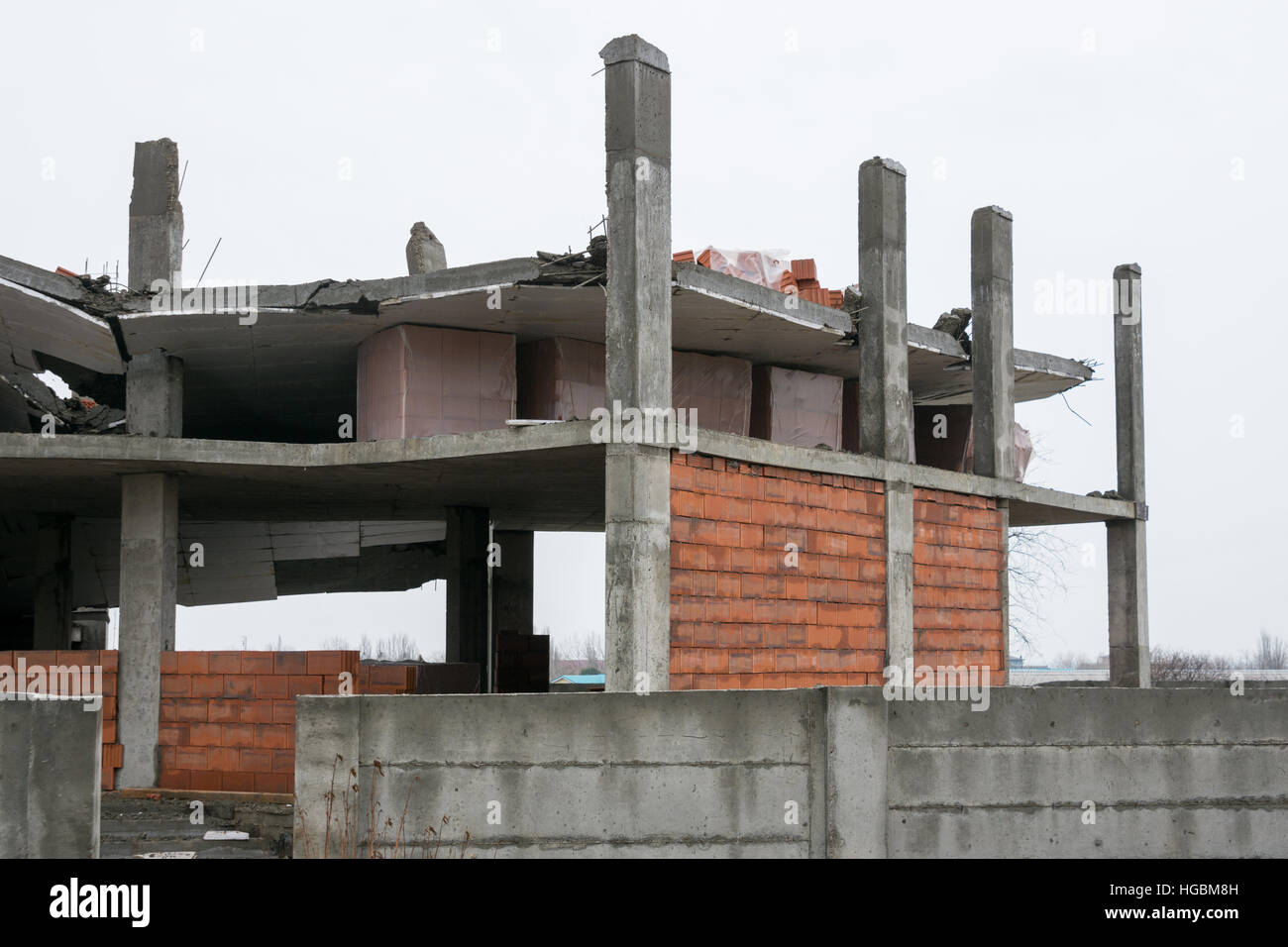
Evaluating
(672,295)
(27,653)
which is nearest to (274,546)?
(27,653)

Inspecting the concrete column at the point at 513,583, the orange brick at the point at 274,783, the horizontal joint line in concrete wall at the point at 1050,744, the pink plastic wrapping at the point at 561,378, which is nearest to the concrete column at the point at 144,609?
the orange brick at the point at 274,783

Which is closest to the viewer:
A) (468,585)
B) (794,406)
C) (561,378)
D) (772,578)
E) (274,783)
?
(274,783)

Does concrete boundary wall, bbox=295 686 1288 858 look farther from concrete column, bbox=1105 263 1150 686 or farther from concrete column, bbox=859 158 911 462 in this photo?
concrete column, bbox=1105 263 1150 686

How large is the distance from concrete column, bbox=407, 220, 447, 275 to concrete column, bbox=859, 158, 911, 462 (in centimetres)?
608

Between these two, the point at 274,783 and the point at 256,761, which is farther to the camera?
the point at 256,761

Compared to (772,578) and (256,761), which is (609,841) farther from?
(256,761)

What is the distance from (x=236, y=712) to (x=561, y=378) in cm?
545

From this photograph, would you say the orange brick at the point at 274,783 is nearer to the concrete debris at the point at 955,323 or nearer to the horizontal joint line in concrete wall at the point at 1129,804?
the horizontal joint line in concrete wall at the point at 1129,804

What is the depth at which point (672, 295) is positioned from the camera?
1455 centimetres

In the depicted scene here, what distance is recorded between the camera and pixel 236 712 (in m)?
14.6

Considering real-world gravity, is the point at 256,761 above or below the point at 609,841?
below

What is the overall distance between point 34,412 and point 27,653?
3.86 meters

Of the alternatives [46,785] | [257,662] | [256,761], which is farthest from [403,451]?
[46,785]
